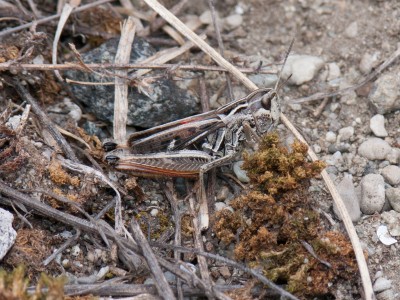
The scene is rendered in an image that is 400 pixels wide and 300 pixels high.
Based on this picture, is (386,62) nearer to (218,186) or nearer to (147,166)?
(218,186)

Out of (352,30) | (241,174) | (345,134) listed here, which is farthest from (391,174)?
(352,30)

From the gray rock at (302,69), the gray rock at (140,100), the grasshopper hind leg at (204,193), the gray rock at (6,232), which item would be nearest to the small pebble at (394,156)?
the gray rock at (302,69)

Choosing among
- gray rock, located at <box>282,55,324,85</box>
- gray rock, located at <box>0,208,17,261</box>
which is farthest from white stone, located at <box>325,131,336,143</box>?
gray rock, located at <box>0,208,17,261</box>

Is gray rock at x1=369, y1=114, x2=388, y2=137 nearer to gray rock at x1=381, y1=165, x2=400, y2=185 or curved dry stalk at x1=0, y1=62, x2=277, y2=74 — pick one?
gray rock at x1=381, y1=165, x2=400, y2=185

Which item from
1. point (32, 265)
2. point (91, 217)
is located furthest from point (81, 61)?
point (32, 265)

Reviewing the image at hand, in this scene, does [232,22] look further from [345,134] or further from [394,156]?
[394,156]

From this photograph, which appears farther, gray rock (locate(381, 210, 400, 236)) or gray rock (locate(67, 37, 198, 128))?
gray rock (locate(67, 37, 198, 128))
